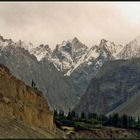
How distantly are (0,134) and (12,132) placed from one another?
48.8 ft

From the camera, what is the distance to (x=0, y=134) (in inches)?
7274

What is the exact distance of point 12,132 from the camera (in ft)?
654

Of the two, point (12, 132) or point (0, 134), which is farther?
point (12, 132)
